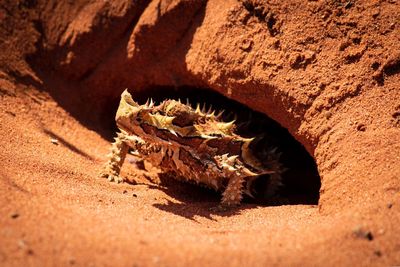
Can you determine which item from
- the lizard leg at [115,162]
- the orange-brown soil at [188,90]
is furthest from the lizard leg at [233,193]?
the lizard leg at [115,162]

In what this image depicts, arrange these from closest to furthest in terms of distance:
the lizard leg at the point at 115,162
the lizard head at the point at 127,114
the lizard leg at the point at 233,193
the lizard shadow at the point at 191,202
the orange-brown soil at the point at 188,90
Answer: the orange-brown soil at the point at 188,90 < the lizard head at the point at 127,114 < the lizard shadow at the point at 191,202 < the lizard leg at the point at 233,193 < the lizard leg at the point at 115,162

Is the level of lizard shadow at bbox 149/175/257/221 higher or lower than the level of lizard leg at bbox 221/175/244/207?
lower

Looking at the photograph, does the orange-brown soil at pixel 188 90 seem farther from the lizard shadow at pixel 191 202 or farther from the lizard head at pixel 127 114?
the lizard head at pixel 127 114

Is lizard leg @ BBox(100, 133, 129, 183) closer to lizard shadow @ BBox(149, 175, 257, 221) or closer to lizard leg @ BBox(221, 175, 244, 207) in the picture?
lizard shadow @ BBox(149, 175, 257, 221)

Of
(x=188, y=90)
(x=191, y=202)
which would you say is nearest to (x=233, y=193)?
(x=191, y=202)

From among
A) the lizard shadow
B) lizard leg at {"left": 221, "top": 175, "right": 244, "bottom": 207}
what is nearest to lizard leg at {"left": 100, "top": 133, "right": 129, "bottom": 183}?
the lizard shadow

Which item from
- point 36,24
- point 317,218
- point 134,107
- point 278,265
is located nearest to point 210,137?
point 134,107

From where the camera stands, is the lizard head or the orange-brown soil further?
the lizard head
